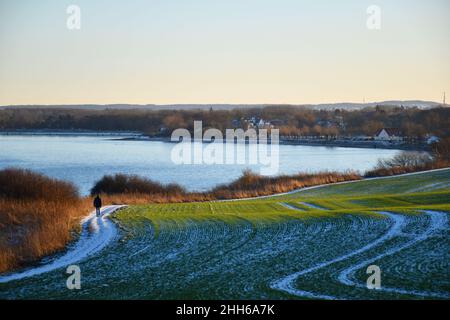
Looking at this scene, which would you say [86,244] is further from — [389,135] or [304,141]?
[304,141]

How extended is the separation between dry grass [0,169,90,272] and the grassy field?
6.83 feet

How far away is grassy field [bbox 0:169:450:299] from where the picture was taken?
13680mm

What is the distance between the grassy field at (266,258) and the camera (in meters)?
13.7

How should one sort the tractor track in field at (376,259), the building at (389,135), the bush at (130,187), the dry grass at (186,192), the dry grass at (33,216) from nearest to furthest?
1. the tractor track in field at (376,259)
2. the dry grass at (33,216)
3. the dry grass at (186,192)
4. the bush at (130,187)
5. the building at (389,135)

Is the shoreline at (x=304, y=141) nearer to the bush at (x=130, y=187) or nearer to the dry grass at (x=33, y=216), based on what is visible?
the bush at (x=130, y=187)

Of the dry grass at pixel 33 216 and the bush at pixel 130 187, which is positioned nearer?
the dry grass at pixel 33 216

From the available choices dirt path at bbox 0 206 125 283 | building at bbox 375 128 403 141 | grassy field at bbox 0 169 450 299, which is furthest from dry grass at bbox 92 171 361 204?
building at bbox 375 128 403 141

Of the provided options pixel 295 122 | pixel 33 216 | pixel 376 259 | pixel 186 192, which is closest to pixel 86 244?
pixel 33 216

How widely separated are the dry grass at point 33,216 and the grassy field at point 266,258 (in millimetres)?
2080

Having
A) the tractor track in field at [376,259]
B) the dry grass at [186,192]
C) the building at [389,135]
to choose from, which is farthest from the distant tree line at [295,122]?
the tractor track in field at [376,259]

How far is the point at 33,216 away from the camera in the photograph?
2720cm

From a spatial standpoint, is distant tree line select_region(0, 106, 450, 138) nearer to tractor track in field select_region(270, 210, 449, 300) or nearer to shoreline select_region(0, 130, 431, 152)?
shoreline select_region(0, 130, 431, 152)

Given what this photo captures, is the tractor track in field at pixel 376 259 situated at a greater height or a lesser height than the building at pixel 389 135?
lesser

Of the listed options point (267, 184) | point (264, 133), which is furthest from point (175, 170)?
Answer: point (264, 133)
